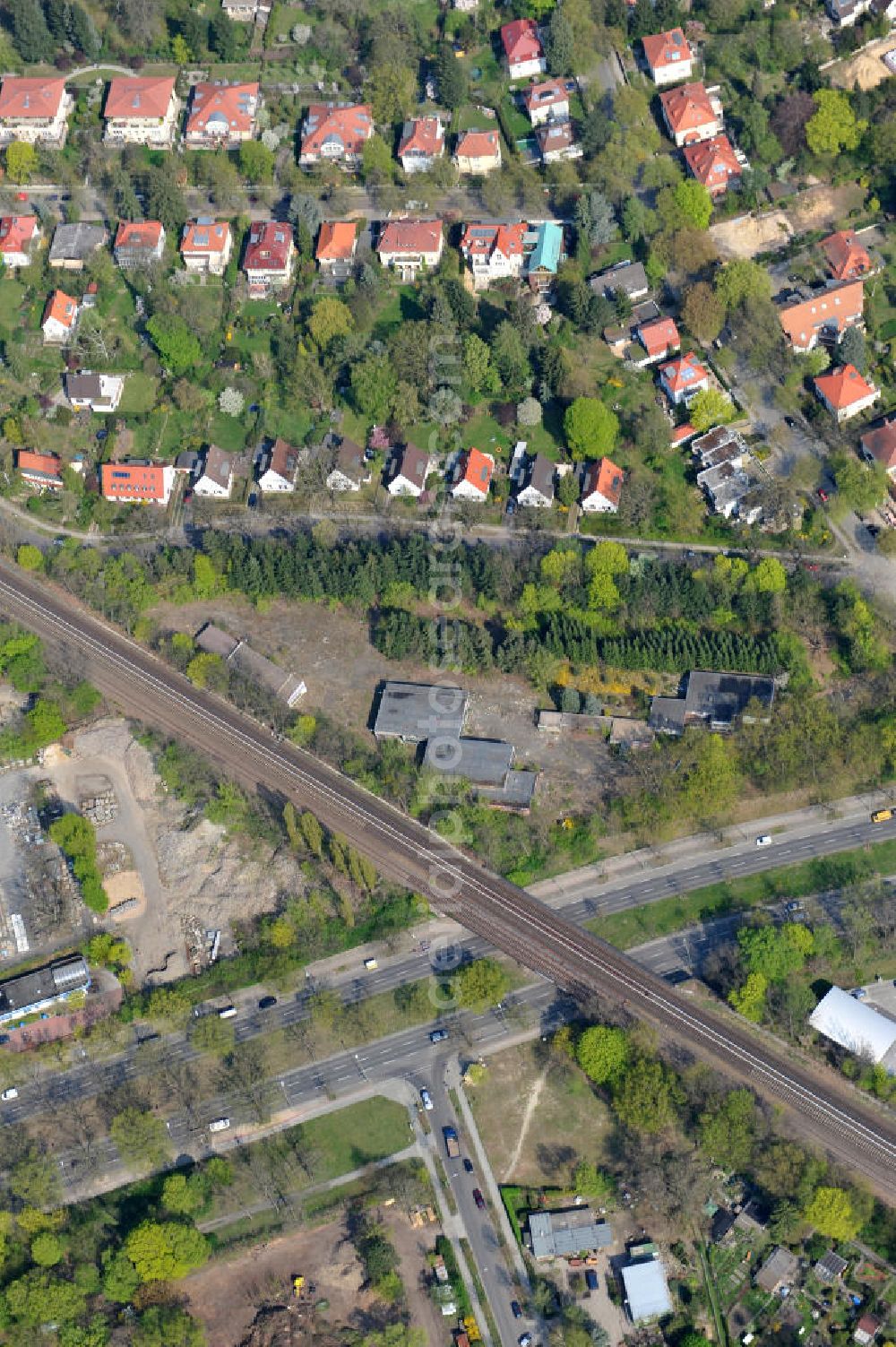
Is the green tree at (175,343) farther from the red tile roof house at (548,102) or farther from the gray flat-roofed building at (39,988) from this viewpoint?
the gray flat-roofed building at (39,988)

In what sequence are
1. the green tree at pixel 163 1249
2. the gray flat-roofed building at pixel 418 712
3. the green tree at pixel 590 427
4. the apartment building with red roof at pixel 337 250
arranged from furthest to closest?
the apartment building with red roof at pixel 337 250
the green tree at pixel 590 427
the gray flat-roofed building at pixel 418 712
the green tree at pixel 163 1249

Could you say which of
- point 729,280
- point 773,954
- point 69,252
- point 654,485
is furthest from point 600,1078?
point 69,252

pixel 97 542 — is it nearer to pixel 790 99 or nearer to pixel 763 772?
pixel 763 772

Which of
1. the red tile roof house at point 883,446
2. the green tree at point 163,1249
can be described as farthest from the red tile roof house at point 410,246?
the green tree at point 163,1249

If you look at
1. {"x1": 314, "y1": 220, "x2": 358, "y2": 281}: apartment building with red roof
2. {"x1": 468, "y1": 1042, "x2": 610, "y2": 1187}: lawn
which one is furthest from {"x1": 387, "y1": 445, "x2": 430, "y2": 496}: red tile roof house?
{"x1": 468, "y1": 1042, "x2": 610, "y2": 1187}: lawn

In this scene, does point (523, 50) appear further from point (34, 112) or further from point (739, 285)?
point (34, 112)

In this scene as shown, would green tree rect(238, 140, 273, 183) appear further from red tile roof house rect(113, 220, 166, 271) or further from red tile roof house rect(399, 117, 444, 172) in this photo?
red tile roof house rect(399, 117, 444, 172)
